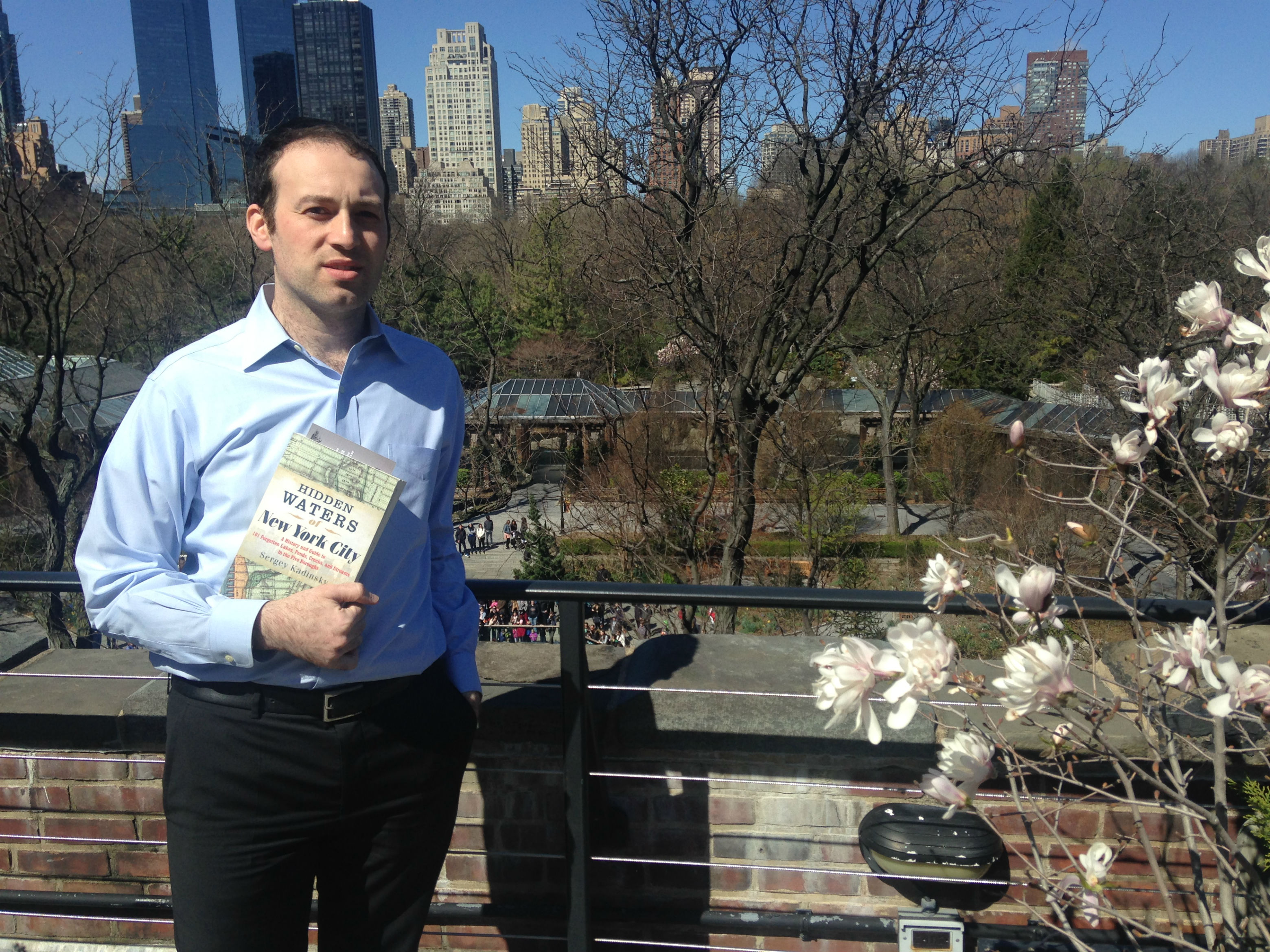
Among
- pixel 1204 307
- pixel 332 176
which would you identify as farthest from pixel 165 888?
pixel 1204 307

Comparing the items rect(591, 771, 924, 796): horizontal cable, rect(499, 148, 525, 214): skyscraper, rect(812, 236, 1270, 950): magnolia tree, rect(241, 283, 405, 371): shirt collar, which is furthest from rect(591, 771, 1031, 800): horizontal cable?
rect(499, 148, 525, 214): skyscraper

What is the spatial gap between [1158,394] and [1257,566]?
1.47 ft

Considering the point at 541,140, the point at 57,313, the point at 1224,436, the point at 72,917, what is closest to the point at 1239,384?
the point at 1224,436

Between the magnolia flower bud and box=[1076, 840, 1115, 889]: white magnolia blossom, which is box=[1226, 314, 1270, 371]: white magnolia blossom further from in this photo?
box=[1076, 840, 1115, 889]: white magnolia blossom

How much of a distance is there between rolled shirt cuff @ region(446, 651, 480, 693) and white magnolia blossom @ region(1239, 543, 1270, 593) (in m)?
1.42

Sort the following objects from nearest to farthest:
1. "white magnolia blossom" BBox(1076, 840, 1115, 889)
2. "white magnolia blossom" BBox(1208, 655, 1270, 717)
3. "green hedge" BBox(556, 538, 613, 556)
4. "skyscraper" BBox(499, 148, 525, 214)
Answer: "white magnolia blossom" BBox(1208, 655, 1270, 717)
"white magnolia blossom" BBox(1076, 840, 1115, 889)
"green hedge" BBox(556, 538, 613, 556)
"skyscraper" BBox(499, 148, 525, 214)

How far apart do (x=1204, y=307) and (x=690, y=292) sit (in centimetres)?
1063

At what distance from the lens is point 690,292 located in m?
11.9

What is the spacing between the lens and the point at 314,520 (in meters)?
1.58

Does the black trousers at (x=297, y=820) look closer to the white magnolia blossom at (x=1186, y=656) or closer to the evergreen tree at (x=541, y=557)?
the white magnolia blossom at (x=1186, y=656)

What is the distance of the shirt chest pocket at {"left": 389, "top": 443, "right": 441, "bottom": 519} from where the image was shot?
1.77 m

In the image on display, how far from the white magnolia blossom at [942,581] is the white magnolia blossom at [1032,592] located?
7 cm

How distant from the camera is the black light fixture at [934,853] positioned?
83.9 inches

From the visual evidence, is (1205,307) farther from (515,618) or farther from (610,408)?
(610,408)
